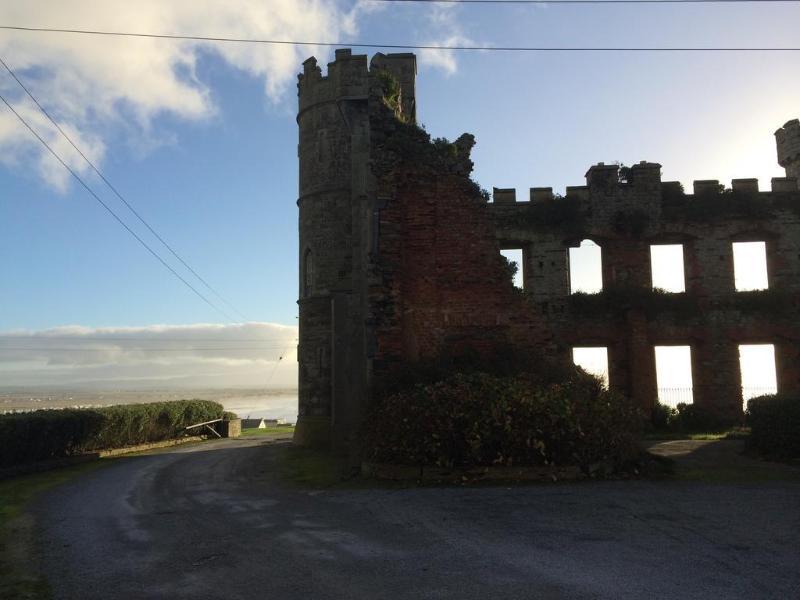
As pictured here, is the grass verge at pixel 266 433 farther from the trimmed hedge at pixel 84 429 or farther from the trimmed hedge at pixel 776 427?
the trimmed hedge at pixel 776 427

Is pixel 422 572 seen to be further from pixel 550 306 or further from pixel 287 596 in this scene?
pixel 550 306

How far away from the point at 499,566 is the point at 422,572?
0.68 meters

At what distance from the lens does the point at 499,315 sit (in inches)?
511

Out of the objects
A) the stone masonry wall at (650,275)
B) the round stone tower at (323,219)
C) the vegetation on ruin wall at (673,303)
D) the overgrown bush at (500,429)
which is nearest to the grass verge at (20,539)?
the overgrown bush at (500,429)

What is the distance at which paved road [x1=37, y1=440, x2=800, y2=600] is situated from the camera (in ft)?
16.6

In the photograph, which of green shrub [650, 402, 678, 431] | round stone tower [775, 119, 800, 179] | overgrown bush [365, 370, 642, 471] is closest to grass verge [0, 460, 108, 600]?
overgrown bush [365, 370, 642, 471]

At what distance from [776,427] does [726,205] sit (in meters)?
12.1

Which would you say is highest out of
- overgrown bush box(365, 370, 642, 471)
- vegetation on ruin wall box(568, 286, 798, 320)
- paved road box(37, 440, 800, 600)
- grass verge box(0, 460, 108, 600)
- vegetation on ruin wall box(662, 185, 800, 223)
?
vegetation on ruin wall box(662, 185, 800, 223)

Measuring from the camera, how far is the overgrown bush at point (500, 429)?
978 cm

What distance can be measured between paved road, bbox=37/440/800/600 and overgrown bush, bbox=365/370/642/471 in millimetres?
785

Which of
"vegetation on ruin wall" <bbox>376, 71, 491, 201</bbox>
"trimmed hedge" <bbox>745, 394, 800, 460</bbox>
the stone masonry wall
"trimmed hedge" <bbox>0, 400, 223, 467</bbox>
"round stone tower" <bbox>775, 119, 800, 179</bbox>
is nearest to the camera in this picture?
"trimmed hedge" <bbox>745, 394, 800, 460</bbox>

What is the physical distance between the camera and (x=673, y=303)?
22.0 metres

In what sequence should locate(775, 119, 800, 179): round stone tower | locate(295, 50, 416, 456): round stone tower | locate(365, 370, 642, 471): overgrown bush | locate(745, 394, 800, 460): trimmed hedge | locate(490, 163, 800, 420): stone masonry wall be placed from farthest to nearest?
locate(775, 119, 800, 179): round stone tower, locate(490, 163, 800, 420): stone masonry wall, locate(295, 50, 416, 456): round stone tower, locate(745, 394, 800, 460): trimmed hedge, locate(365, 370, 642, 471): overgrown bush

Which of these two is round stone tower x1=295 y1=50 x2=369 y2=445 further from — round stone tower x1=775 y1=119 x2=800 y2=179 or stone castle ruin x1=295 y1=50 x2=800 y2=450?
round stone tower x1=775 y1=119 x2=800 y2=179
